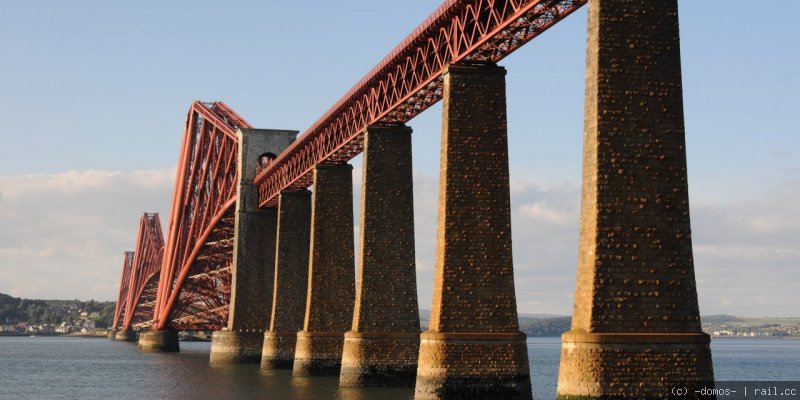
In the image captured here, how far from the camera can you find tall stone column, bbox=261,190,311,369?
77625 mm

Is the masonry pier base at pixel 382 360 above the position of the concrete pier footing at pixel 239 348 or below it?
below

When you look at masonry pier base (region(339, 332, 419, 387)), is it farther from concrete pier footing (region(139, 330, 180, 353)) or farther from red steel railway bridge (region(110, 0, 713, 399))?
concrete pier footing (region(139, 330, 180, 353))

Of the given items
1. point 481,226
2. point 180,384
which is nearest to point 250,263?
point 180,384

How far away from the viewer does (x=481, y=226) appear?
151 feet

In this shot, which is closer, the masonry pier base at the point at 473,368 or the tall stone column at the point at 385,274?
the masonry pier base at the point at 473,368

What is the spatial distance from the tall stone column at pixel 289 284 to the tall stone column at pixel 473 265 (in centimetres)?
3252

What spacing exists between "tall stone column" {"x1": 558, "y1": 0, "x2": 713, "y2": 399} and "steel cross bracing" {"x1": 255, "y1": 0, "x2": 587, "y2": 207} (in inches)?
235

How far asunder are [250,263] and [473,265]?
47003 millimetres

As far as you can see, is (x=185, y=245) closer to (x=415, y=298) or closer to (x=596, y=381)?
(x=415, y=298)

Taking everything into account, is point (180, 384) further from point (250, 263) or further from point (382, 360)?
point (250, 263)

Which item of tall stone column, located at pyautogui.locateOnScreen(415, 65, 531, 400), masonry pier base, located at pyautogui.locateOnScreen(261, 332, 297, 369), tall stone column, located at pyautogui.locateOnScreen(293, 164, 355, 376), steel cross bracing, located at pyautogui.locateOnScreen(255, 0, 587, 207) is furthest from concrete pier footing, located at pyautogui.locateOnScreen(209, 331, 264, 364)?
tall stone column, located at pyautogui.locateOnScreen(415, 65, 531, 400)

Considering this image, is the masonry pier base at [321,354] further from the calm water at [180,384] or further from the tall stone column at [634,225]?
the tall stone column at [634,225]

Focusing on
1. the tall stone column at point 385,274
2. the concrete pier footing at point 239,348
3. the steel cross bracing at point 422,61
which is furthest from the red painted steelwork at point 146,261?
the tall stone column at point 385,274

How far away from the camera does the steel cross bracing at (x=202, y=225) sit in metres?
103
